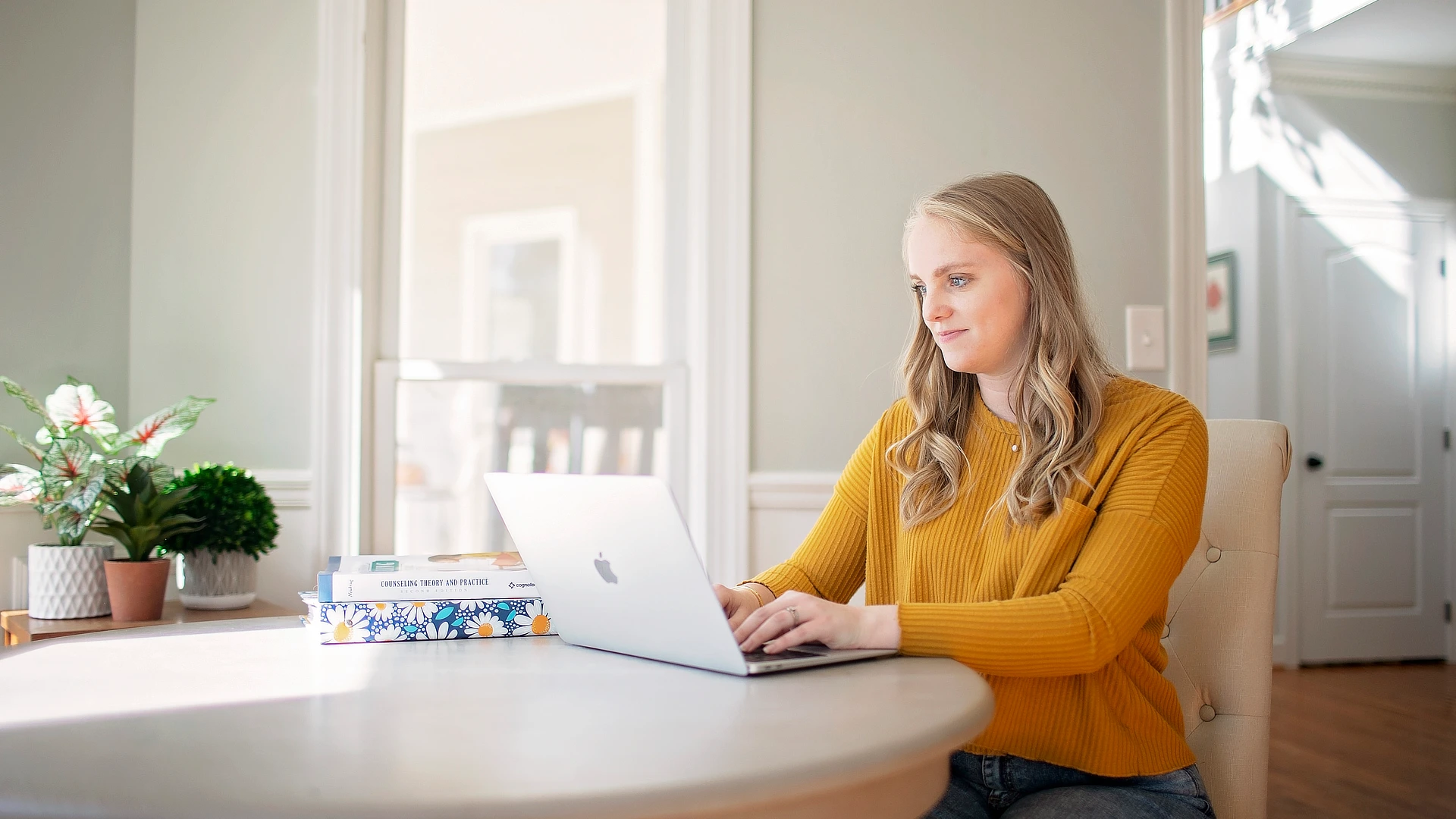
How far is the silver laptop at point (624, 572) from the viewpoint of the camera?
3.12 ft

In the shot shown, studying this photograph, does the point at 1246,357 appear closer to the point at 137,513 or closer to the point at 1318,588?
the point at 1318,588

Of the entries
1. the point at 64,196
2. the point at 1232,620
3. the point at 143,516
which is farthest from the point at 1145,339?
the point at 64,196

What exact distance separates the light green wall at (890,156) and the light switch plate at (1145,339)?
0.03 meters

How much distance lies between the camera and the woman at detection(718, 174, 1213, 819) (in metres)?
1.09

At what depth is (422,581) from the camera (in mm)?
1195

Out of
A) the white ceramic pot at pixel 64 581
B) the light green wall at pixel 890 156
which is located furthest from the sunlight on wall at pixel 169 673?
the light green wall at pixel 890 156

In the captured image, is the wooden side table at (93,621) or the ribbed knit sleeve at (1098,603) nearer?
the ribbed knit sleeve at (1098,603)

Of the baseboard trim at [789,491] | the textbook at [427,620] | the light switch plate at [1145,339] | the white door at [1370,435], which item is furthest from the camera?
the white door at [1370,435]

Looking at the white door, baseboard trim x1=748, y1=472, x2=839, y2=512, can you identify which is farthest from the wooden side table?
the white door

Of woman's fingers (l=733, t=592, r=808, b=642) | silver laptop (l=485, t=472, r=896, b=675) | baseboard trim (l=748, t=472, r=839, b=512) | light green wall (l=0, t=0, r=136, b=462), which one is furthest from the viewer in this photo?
baseboard trim (l=748, t=472, r=839, b=512)

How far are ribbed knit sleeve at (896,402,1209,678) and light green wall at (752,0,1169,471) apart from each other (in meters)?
1.15

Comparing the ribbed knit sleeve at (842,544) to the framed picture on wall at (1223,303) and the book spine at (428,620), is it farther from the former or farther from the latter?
the framed picture on wall at (1223,303)

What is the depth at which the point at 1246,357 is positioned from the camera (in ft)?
16.5

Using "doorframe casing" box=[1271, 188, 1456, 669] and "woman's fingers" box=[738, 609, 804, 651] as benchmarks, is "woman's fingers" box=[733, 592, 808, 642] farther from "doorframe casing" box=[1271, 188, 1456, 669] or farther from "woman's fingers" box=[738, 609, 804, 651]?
"doorframe casing" box=[1271, 188, 1456, 669]
